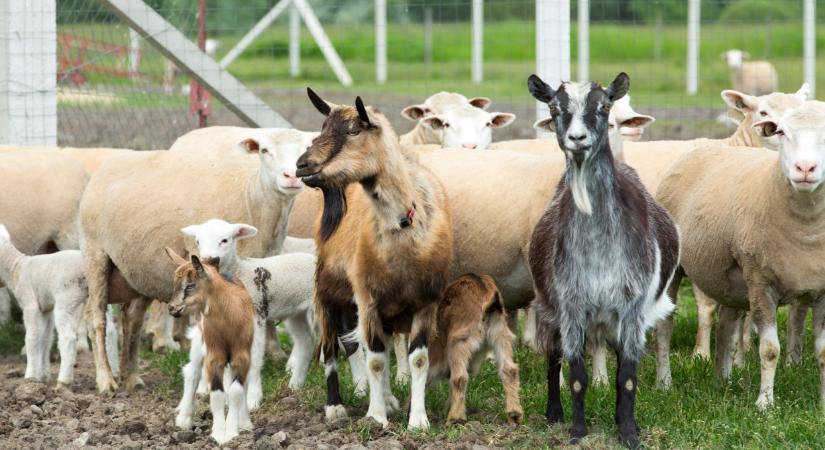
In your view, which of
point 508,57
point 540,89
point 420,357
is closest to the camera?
point 540,89

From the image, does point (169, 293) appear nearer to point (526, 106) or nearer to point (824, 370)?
point (824, 370)

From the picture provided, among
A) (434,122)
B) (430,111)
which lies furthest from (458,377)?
(430,111)

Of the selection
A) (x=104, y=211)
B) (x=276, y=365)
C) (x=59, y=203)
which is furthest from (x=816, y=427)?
(x=59, y=203)

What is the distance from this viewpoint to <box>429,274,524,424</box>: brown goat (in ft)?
24.4

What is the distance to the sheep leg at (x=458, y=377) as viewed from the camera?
7418 millimetres

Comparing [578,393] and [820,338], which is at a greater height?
[820,338]

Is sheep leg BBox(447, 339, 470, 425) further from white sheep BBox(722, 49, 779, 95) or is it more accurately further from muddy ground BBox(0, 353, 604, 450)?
white sheep BBox(722, 49, 779, 95)

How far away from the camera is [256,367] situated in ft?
26.7

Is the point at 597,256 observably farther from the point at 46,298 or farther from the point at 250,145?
the point at 46,298

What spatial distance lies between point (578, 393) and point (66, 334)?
379 cm

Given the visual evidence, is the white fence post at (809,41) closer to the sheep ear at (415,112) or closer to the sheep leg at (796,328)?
the sheep ear at (415,112)

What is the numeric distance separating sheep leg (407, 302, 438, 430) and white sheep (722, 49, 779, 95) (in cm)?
1769

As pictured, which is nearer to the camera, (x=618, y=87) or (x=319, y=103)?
(x=618, y=87)

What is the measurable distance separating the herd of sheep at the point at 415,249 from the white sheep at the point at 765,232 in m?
0.01
